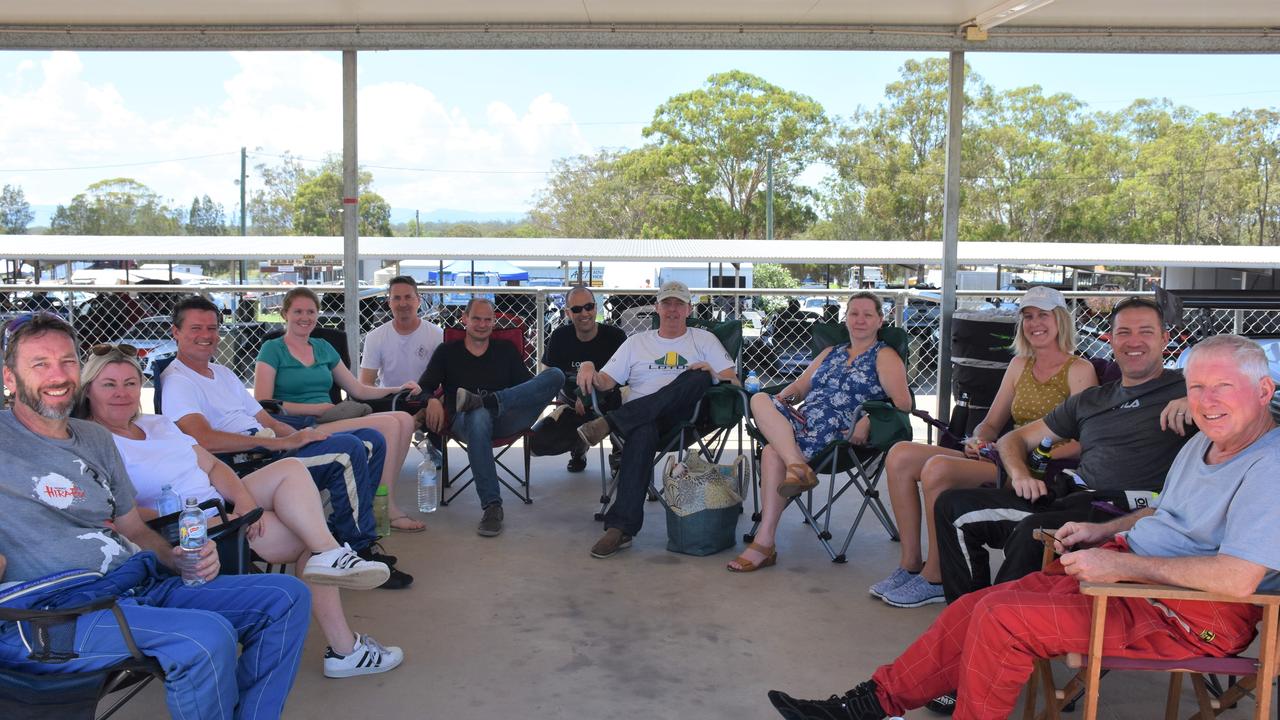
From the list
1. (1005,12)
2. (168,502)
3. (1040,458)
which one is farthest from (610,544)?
(1005,12)

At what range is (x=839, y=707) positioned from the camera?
2.36 m

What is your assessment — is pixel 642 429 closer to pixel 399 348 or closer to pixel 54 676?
pixel 399 348

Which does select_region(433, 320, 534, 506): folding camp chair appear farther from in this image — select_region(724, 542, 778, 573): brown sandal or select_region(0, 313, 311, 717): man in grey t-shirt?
→ select_region(0, 313, 311, 717): man in grey t-shirt

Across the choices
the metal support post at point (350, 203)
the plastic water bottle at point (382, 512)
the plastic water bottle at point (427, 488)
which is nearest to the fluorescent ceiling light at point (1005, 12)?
the metal support post at point (350, 203)

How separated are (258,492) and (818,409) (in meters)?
2.18

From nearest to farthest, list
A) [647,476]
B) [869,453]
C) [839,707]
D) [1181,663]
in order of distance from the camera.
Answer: [1181,663] < [839,707] < [869,453] < [647,476]

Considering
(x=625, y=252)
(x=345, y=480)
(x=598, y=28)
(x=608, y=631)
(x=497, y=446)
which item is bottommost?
(x=608, y=631)

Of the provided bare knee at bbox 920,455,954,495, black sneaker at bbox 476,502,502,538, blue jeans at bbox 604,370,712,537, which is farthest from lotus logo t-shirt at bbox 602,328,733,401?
bare knee at bbox 920,455,954,495

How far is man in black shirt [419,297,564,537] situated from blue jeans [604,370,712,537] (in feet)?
1.72

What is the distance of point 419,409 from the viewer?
15.1 feet

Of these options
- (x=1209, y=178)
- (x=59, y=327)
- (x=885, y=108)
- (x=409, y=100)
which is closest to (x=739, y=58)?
(x=885, y=108)

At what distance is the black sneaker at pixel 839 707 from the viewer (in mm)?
2338

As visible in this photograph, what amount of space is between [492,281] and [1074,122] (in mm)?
21919

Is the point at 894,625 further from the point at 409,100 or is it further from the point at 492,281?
the point at 409,100
